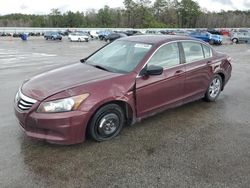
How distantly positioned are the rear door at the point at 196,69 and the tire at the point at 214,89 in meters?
0.26

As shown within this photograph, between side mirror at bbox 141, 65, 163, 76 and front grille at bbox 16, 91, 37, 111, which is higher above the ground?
side mirror at bbox 141, 65, 163, 76

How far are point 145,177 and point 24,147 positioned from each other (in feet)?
6.11

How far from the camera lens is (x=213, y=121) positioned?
5.16 metres

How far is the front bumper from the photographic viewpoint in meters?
3.64

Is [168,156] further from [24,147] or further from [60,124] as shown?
[24,147]

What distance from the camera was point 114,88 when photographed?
13.4 feet

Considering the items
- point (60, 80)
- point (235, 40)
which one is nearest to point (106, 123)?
point (60, 80)

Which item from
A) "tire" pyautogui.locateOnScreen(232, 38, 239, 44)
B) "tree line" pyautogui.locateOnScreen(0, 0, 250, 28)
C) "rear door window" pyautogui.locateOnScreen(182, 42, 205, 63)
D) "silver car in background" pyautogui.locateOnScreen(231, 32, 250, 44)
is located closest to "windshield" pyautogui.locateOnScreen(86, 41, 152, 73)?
"rear door window" pyautogui.locateOnScreen(182, 42, 205, 63)

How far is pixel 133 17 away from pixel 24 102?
10573 centimetres

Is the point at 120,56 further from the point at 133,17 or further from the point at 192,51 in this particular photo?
the point at 133,17

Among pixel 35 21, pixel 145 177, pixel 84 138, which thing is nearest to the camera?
pixel 145 177

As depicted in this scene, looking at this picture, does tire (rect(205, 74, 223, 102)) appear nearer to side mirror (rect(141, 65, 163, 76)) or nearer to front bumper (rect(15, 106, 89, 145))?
side mirror (rect(141, 65, 163, 76))

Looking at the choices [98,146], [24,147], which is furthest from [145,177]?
[24,147]

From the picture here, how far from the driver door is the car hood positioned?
565 mm
